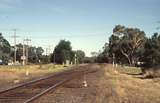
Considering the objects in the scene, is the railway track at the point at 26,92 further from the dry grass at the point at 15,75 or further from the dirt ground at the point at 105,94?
the dry grass at the point at 15,75

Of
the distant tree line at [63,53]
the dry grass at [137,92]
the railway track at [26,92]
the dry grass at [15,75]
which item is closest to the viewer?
the dry grass at [137,92]

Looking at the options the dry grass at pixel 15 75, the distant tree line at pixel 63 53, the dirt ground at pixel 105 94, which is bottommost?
the dirt ground at pixel 105 94

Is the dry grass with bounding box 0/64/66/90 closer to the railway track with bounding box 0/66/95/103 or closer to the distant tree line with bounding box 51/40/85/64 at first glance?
the railway track with bounding box 0/66/95/103

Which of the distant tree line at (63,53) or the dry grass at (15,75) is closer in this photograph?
the dry grass at (15,75)

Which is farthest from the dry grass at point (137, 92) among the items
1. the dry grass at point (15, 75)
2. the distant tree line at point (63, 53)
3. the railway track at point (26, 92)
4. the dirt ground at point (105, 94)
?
the distant tree line at point (63, 53)

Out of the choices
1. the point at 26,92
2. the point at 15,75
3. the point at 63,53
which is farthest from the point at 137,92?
the point at 63,53

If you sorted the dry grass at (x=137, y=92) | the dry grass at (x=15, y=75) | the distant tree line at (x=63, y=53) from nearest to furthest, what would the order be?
the dry grass at (x=137, y=92)
the dry grass at (x=15, y=75)
the distant tree line at (x=63, y=53)

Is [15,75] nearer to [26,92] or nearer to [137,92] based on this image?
[26,92]

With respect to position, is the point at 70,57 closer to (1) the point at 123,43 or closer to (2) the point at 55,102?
(1) the point at 123,43

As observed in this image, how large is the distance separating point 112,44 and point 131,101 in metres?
130

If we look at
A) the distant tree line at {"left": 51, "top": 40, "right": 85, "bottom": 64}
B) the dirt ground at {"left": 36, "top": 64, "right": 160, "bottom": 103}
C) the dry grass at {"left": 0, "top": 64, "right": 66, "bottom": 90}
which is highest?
the distant tree line at {"left": 51, "top": 40, "right": 85, "bottom": 64}

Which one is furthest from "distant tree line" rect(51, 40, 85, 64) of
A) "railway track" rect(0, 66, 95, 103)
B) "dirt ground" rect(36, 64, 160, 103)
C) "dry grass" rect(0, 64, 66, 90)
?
"dirt ground" rect(36, 64, 160, 103)

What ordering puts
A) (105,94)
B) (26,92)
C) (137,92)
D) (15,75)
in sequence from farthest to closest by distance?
(15,75) < (26,92) < (137,92) < (105,94)

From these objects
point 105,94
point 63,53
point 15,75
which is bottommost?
point 105,94
